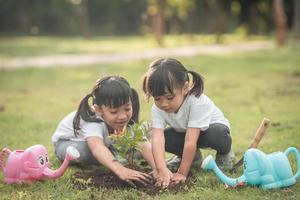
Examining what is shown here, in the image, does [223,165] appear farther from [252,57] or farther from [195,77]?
[252,57]

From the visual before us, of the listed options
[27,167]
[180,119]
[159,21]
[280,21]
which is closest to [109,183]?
[27,167]

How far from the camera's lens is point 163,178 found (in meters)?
3.78

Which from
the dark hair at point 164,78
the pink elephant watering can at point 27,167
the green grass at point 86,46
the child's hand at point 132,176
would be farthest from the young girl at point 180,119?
the green grass at point 86,46

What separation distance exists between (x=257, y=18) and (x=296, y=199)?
99.8 ft

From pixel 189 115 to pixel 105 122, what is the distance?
664mm

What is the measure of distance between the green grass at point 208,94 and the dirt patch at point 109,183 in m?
0.06

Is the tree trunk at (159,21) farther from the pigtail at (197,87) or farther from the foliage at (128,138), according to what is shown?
the foliage at (128,138)

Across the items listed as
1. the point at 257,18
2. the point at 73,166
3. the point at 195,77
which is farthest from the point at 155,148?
the point at 257,18

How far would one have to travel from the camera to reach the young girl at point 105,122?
381cm

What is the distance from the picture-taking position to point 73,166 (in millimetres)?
4504

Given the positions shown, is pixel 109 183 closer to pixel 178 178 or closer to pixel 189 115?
pixel 178 178

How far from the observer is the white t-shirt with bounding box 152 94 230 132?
392 cm

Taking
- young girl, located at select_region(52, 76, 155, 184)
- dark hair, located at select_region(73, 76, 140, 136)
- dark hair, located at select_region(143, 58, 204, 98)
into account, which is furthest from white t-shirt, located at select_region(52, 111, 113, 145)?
dark hair, located at select_region(143, 58, 204, 98)

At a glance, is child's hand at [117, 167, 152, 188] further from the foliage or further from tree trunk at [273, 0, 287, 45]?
tree trunk at [273, 0, 287, 45]
